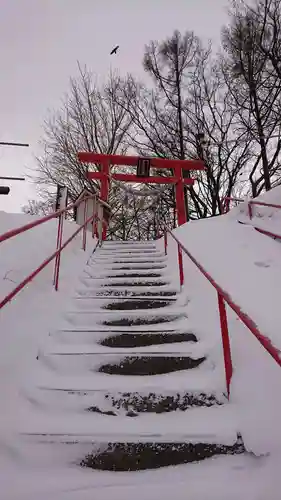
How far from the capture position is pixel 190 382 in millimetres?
2303

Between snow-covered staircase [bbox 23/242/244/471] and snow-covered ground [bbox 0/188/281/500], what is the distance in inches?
1.9

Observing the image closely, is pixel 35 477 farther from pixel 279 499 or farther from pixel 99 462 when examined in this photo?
pixel 279 499

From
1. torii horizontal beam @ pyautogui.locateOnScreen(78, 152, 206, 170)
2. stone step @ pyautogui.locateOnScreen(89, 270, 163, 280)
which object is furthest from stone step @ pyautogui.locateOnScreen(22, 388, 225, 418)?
torii horizontal beam @ pyautogui.locateOnScreen(78, 152, 206, 170)

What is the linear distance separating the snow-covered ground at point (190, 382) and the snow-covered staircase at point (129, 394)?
48 mm

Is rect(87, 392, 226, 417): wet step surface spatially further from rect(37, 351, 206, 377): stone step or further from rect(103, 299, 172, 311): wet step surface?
rect(103, 299, 172, 311): wet step surface

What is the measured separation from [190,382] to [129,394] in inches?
17.4

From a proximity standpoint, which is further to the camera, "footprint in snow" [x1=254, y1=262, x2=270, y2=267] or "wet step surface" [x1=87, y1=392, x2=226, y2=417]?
"footprint in snow" [x1=254, y1=262, x2=270, y2=267]

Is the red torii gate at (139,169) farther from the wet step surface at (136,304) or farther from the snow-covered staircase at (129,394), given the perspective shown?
the snow-covered staircase at (129,394)

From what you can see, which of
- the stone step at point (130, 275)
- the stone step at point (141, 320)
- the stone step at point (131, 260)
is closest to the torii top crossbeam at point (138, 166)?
the stone step at point (131, 260)

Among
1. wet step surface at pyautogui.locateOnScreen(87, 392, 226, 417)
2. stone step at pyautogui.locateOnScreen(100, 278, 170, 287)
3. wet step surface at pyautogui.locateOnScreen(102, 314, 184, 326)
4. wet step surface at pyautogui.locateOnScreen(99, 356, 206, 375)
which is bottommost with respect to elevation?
wet step surface at pyautogui.locateOnScreen(87, 392, 226, 417)

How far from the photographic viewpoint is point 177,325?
3.12m

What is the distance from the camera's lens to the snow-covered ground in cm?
159

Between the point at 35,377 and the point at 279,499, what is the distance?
163 cm

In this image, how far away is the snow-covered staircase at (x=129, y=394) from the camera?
183 centimetres
